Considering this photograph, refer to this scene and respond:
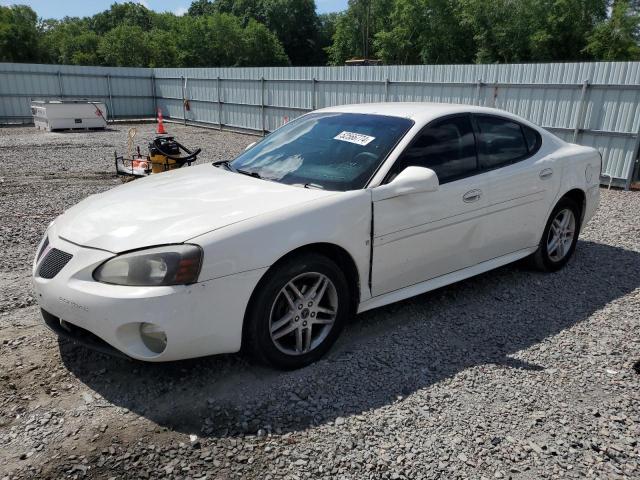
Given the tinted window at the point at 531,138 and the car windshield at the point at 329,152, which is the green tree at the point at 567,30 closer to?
the tinted window at the point at 531,138

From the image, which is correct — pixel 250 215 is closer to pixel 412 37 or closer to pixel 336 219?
pixel 336 219

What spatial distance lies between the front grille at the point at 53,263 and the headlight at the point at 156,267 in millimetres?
333

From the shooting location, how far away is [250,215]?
10.2 ft

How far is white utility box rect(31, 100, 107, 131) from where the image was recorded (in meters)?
19.4

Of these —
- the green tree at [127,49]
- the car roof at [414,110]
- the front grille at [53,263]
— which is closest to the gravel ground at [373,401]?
the front grille at [53,263]

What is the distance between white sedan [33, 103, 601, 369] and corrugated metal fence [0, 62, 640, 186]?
6.52m

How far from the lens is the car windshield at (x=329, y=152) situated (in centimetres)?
367

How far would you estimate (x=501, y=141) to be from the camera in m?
4.57

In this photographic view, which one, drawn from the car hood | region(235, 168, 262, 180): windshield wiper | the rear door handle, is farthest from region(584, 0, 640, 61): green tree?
the car hood

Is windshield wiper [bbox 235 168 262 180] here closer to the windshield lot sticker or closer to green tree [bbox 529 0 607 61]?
the windshield lot sticker

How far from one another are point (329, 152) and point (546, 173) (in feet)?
7.12

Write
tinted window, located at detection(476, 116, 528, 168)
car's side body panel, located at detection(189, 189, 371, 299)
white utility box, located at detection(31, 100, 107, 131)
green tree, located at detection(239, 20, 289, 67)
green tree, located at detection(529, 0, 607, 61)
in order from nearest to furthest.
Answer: car's side body panel, located at detection(189, 189, 371, 299) → tinted window, located at detection(476, 116, 528, 168) → white utility box, located at detection(31, 100, 107, 131) → green tree, located at detection(529, 0, 607, 61) → green tree, located at detection(239, 20, 289, 67)

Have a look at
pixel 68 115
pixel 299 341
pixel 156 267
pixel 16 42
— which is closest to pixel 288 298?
pixel 299 341

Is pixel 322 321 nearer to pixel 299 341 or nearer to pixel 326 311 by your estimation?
pixel 326 311
